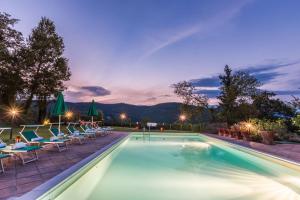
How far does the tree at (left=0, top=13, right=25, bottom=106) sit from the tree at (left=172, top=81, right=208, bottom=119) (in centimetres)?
1511

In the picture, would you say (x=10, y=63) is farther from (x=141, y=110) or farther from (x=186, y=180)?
(x=141, y=110)

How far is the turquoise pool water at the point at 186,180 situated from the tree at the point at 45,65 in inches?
761

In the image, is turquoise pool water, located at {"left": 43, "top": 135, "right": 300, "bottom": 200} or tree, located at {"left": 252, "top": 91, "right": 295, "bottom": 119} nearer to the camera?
turquoise pool water, located at {"left": 43, "top": 135, "right": 300, "bottom": 200}

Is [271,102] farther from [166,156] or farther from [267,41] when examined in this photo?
[166,156]

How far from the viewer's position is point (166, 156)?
1040cm

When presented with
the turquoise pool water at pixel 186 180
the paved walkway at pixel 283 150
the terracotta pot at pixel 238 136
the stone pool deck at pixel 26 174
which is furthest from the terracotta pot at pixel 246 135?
the stone pool deck at pixel 26 174

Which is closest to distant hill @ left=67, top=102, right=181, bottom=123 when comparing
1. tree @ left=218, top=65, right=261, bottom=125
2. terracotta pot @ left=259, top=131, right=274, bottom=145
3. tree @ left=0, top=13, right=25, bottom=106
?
tree @ left=218, top=65, right=261, bottom=125

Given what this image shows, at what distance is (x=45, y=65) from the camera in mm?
26922

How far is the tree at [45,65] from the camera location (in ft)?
85.5

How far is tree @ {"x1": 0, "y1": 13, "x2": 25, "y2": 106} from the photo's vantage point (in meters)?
23.8

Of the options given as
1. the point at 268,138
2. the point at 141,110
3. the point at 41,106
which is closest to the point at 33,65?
the point at 41,106

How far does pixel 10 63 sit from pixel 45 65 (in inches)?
124

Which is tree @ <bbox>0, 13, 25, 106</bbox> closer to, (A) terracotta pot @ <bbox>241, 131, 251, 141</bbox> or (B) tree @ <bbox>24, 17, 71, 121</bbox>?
(B) tree @ <bbox>24, 17, 71, 121</bbox>

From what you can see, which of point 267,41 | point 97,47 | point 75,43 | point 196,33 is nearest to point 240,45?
point 267,41
